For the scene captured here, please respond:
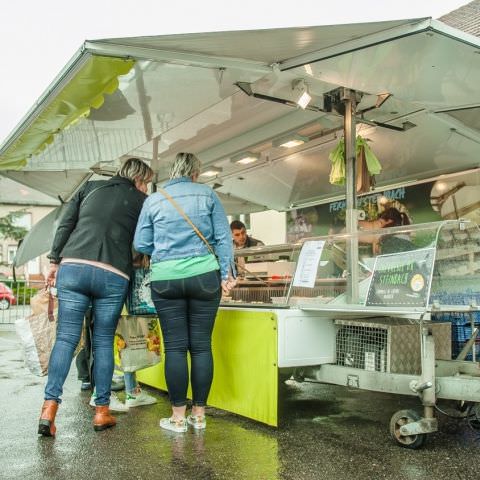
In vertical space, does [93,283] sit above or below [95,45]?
below

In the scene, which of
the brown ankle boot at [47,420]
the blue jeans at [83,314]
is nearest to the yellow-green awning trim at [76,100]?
the blue jeans at [83,314]

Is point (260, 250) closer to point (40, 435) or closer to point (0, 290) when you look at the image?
point (40, 435)

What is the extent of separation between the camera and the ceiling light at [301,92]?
4.86 meters

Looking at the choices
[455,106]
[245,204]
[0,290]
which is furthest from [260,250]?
[0,290]

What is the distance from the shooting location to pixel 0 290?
21.0 meters

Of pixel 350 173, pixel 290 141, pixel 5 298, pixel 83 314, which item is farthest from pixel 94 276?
pixel 5 298

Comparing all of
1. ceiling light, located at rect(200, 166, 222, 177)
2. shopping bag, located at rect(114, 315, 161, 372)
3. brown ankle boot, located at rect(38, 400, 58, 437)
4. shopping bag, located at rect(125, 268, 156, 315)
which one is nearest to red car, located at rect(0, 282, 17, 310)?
ceiling light, located at rect(200, 166, 222, 177)

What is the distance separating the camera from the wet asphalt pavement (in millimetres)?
3199

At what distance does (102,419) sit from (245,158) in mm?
3999

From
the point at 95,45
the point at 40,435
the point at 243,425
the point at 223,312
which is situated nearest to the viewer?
the point at 95,45

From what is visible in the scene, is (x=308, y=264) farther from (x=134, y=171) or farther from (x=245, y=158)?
(x=245, y=158)

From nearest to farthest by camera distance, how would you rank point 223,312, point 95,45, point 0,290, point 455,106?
point 95,45 < point 223,312 < point 455,106 < point 0,290

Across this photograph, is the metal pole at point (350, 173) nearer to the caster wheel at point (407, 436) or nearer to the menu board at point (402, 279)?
the menu board at point (402, 279)

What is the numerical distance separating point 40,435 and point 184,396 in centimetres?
103
